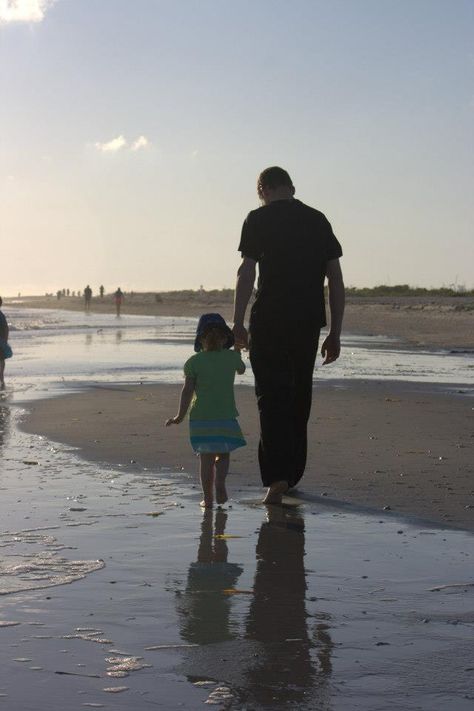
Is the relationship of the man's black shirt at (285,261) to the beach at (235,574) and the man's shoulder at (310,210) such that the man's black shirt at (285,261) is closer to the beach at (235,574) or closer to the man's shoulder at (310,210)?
the man's shoulder at (310,210)

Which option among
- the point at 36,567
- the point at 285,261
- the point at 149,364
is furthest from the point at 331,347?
the point at 149,364

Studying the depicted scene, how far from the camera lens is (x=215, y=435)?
7051 mm

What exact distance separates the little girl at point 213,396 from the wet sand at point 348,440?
550 millimetres

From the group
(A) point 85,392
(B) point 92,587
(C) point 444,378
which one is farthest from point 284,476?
(C) point 444,378

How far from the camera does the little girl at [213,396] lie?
701cm

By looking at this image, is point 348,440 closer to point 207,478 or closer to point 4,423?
point 207,478

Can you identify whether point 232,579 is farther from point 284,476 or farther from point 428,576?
point 284,476

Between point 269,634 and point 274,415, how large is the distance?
116 inches

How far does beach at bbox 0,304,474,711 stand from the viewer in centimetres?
363

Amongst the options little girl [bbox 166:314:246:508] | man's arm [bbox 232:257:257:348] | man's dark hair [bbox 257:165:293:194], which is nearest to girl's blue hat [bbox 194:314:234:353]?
little girl [bbox 166:314:246:508]

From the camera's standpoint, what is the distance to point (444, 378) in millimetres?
17469

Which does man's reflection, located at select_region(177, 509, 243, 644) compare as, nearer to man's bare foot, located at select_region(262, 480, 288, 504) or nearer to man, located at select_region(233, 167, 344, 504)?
man's bare foot, located at select_region(262, 480, 288, 504)

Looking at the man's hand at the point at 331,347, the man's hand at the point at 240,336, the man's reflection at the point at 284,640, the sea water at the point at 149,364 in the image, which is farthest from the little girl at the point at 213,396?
the sea water at the point at 149,364

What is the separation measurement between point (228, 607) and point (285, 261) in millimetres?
3035
